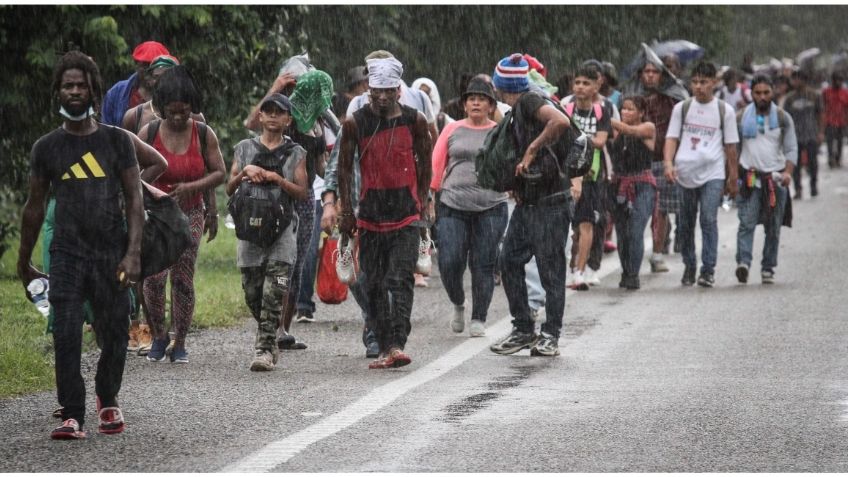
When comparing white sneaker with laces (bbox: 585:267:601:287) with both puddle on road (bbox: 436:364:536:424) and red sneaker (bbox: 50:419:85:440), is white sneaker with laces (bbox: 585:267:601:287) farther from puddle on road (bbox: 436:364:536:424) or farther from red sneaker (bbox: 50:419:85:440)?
red sneaker (bbox: 50:419:85:440)

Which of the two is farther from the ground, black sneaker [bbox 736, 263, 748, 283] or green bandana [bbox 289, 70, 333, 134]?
green bandana [bbox 289, 70, 333, 134]

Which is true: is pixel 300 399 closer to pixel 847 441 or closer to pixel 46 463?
pixel 46 463

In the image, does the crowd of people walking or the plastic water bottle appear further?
the plastic water bottle

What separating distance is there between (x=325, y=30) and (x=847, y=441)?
1752 centimetres

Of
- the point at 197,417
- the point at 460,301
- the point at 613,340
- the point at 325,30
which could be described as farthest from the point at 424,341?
the point at 325,30

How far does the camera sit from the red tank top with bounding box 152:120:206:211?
10297mm

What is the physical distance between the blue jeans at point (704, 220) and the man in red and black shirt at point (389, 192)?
547cm

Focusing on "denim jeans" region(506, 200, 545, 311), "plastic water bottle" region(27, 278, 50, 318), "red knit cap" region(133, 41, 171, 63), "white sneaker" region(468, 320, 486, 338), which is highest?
"red knit cap" region(133, 41, 171, 63)

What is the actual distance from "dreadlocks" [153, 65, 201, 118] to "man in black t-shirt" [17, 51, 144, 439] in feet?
7.40

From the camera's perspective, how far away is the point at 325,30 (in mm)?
24297

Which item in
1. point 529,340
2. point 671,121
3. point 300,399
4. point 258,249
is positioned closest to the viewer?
point 300,399

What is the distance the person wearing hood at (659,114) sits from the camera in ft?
52.5

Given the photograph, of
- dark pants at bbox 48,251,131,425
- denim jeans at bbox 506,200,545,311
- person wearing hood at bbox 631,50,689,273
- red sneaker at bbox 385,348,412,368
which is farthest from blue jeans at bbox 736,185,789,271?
dark pants at bbox 48,251,131,425

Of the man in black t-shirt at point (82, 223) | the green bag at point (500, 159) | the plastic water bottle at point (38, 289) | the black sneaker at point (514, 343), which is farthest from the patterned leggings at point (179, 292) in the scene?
the man in black t-shirt at point (82, 223)
